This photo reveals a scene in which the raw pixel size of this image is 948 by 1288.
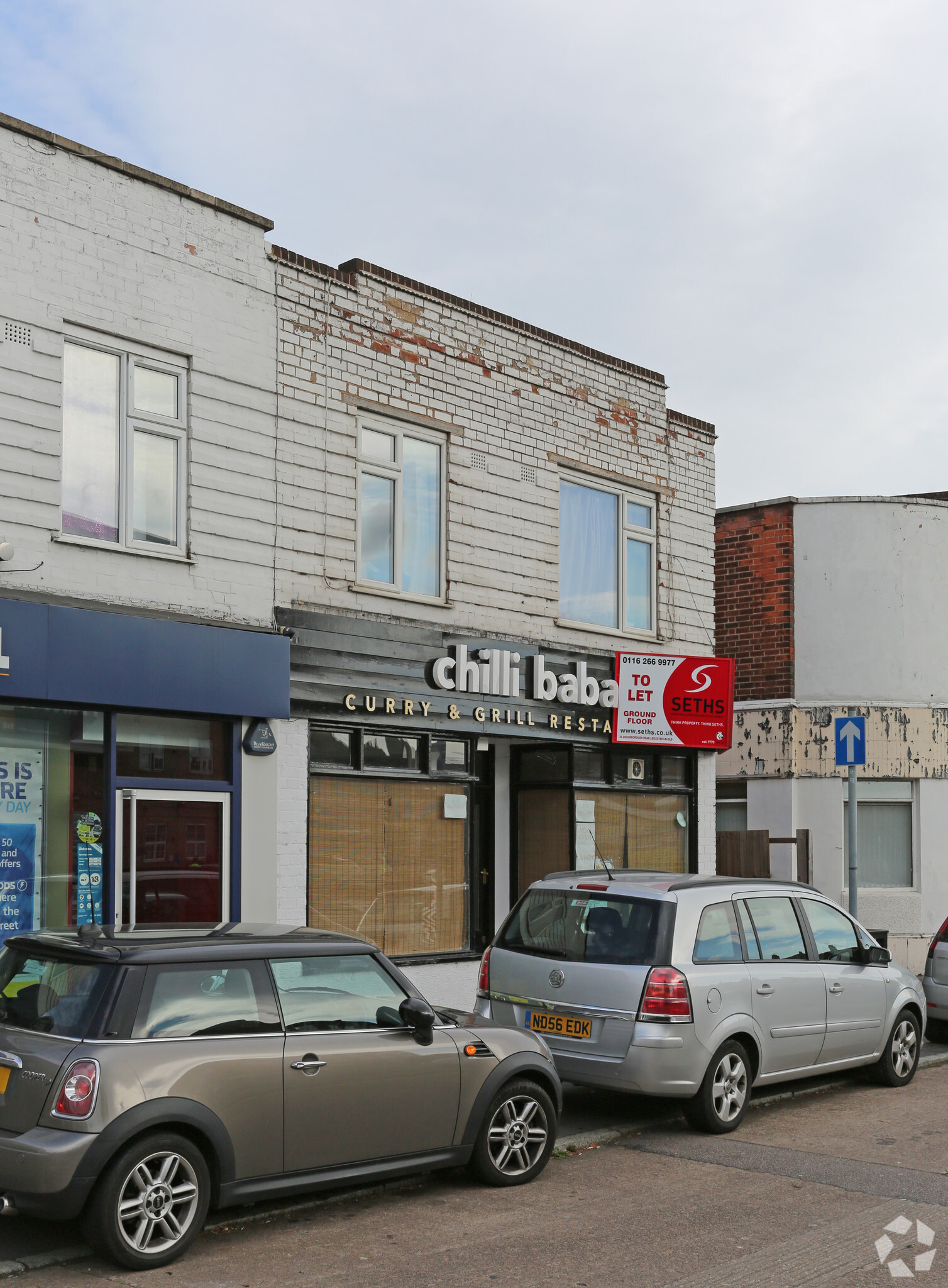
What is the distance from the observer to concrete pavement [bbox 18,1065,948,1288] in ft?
19.3

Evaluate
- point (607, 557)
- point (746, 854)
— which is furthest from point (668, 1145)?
point (746, 854)

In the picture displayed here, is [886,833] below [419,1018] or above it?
above

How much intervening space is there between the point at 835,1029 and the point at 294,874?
448 cm

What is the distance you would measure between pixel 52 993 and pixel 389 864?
6566mm

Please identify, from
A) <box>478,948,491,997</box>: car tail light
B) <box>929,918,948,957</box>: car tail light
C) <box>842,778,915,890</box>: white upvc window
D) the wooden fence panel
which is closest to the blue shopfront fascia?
<box>478,948,491,997</box>: car tail light

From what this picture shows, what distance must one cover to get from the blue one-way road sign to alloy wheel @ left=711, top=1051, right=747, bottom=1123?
213 inches

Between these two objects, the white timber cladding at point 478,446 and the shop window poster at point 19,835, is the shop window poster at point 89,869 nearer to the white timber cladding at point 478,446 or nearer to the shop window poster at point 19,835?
the shop window poster at point 19,835

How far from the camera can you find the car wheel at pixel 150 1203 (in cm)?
568

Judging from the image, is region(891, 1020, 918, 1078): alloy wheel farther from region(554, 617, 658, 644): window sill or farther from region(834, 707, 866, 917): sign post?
region(554, 617, 658, 644): window sill

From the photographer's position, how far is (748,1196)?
727 cm

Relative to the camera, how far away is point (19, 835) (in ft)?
32.7

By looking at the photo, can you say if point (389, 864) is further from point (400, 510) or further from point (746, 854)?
point (746, 854)

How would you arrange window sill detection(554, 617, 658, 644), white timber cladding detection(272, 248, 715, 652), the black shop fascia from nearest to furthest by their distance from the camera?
white timber cladding detection(272, 248, 715, 652) → the black shop fascia → window sill detection(554, 617, 658, 644)

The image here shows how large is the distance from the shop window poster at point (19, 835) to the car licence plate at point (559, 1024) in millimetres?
3705
